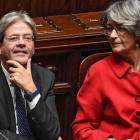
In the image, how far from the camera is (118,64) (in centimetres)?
408

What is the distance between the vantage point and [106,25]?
4059 mm

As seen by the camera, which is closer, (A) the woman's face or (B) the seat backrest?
(A) the woman's face

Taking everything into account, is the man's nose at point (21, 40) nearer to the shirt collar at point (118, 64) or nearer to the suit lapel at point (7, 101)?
the suit lapel at point (7, 101)

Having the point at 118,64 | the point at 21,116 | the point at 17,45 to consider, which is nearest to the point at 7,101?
the point at 21,116

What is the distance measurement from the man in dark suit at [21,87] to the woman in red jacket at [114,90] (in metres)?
0.22

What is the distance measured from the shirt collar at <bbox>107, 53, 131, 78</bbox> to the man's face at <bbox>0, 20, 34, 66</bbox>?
1.67 feet

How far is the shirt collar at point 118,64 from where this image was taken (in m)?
4.05

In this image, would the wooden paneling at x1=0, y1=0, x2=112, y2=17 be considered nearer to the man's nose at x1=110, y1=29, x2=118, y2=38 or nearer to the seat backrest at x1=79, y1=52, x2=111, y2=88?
the seat backrest at x1=79, y1=52, x2=111, y2=88

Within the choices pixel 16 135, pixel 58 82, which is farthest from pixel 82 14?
pixel 16 135

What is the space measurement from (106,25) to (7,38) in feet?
2.00

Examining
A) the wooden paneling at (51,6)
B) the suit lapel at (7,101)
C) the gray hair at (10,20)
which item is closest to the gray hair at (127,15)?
the gray hair at (10,20)

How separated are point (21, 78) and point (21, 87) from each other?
52 mm

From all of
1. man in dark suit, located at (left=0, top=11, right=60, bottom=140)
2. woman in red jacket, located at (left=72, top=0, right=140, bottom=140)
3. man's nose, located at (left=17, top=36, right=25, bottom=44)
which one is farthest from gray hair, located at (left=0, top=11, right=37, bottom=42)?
woman in red jacket, located at (left=72, top=0, right=140, bottom=140)

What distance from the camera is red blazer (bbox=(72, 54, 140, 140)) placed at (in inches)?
159
